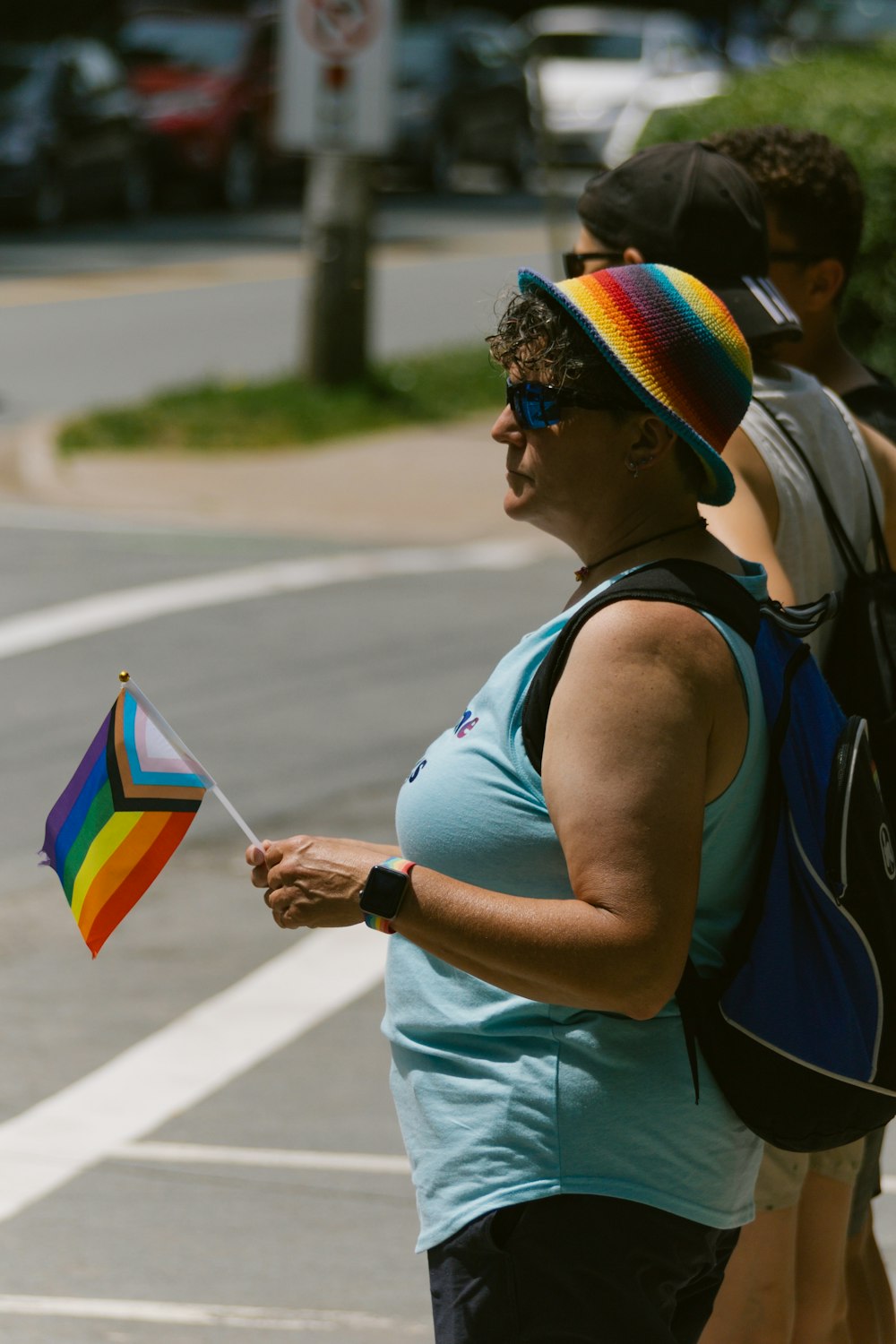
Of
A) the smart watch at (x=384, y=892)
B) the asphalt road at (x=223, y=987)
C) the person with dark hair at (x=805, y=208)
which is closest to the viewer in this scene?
the smart watch at (x=384, y=892)

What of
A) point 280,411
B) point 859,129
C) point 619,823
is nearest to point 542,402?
point 619,823

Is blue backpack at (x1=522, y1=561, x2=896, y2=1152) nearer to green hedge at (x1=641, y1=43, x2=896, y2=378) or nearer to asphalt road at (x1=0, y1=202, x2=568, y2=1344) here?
asphalt road at (x1=0, y1=202, x2=568, y2=1344)

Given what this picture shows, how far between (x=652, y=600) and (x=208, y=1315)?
2.25 meters

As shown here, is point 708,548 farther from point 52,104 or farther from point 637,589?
point 52,104

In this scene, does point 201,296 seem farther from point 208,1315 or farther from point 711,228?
point 711,228

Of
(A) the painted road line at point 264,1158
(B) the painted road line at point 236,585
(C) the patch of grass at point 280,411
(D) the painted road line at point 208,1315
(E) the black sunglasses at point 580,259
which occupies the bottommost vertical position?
(C) the patch of grass at point 280,411

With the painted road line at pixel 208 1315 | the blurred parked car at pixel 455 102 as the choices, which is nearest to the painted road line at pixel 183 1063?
the painted road line at pixel 208 1315

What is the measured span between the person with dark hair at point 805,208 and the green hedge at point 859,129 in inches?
407

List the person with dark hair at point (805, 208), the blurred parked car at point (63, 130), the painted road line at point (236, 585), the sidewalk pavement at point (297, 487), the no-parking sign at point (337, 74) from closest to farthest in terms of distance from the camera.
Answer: the person with dark hair at point (805, 208), the painted road line at point (236, 585), the sidewalk pavement at point (297, 487), the no-parking sign at point (337, 74), the blurred parked car at point (63, 130)

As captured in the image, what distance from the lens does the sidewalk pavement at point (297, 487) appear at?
13117 mm

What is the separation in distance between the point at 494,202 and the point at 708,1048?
105ft

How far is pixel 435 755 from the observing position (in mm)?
2543

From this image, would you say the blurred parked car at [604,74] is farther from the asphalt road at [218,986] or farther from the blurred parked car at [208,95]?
the asphalt road at [218,986]

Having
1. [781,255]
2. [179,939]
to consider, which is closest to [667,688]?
[781,255]
